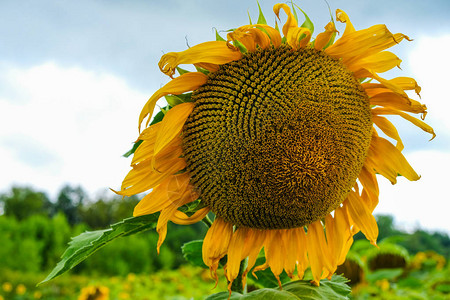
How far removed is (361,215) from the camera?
179cm

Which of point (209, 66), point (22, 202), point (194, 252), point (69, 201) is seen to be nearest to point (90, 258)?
point (194, 252)

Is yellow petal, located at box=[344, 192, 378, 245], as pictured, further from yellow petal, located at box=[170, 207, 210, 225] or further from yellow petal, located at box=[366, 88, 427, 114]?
yellow petal, located at box=[170, 207, 210, 225]

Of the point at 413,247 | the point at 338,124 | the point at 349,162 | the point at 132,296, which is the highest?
the point at 338,124

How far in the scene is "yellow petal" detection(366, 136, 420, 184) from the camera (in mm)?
1766

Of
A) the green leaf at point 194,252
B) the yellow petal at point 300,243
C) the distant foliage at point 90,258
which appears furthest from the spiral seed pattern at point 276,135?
the distant foliage at point 90,258

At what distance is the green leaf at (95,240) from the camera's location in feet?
4.90

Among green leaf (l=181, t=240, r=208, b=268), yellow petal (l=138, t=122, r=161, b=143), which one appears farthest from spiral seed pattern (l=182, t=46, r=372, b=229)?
green leaf (l=181, t=240, r=208, b=268)

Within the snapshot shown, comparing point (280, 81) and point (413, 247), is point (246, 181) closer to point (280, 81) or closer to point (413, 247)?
point (280, 81)

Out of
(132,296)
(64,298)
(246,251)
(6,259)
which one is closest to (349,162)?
(246,251)

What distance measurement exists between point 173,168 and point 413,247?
968 cm

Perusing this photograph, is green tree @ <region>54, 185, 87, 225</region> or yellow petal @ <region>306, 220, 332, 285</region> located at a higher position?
green tree @ <region>54, 185, 87, 225</region>

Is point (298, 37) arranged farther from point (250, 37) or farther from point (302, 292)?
point (302, 292)

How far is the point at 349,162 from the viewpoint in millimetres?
1541

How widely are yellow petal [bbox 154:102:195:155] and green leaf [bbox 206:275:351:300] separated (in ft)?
2.19
